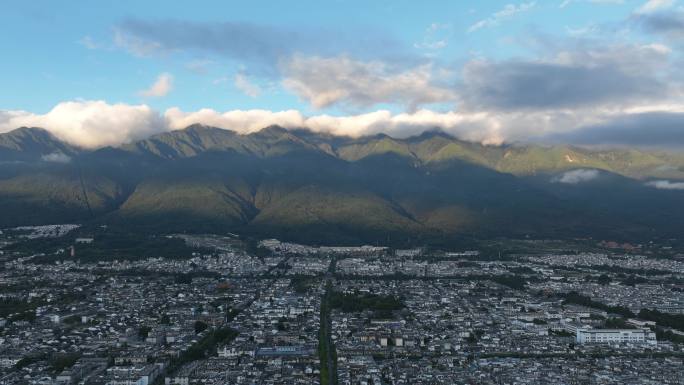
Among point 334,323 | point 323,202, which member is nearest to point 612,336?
point 334,323

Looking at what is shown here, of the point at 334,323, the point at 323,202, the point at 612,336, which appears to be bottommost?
the point at 334,323

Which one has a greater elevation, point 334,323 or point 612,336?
point 612,336

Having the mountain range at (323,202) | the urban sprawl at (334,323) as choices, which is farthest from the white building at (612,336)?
the mountain range at (323,202)

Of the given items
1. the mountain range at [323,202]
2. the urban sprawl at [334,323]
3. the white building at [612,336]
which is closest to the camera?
the urban sprawl at [334,323]

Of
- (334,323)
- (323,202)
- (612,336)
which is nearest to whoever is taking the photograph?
(612,336)

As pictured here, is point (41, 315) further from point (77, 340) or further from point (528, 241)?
point (528, 241)

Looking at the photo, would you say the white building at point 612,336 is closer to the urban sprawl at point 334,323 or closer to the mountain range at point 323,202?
the urban sprawl at point 334,323

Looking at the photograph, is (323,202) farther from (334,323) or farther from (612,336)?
(612,336)

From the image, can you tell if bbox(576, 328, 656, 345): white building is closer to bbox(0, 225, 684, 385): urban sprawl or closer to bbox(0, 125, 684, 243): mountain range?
bbox(0, 225, 684, 385): urban sprawl

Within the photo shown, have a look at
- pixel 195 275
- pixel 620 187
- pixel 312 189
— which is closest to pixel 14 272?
pixel 195 275
